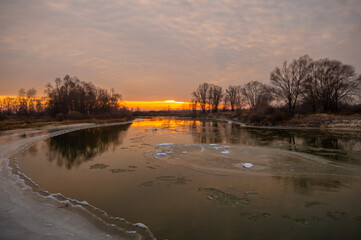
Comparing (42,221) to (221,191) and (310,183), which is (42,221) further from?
(310,183)

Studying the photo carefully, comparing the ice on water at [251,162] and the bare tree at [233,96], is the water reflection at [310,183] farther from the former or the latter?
the bare tree at [233,96]

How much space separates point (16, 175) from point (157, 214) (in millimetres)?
6484

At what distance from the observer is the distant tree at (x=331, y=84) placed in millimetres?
32750

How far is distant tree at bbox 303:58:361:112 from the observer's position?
32750 mm

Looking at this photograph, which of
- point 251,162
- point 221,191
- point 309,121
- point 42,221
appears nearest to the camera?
point 42,221

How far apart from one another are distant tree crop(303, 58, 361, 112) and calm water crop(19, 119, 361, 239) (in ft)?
95.7

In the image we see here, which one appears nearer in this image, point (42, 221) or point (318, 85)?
point (42, 221)

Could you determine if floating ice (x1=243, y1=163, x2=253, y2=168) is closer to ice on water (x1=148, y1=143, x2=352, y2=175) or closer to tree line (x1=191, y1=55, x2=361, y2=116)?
ice on water (x1=148, y1=143, x2=352, y2=175)

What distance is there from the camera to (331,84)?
33.6 m

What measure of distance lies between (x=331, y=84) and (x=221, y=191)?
3786 centimetres

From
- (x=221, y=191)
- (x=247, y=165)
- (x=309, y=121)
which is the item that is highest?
(x=309, y=121)

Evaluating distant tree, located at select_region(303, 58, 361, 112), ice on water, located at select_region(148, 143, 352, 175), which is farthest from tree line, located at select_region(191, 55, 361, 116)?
ice on water, located at select_region(148, 143, 352, 175)

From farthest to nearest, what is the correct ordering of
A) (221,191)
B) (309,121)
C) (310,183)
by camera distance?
(309,121) < (310,183) < (221,191)

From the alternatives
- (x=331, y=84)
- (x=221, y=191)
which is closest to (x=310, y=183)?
(x=221, y=191)
